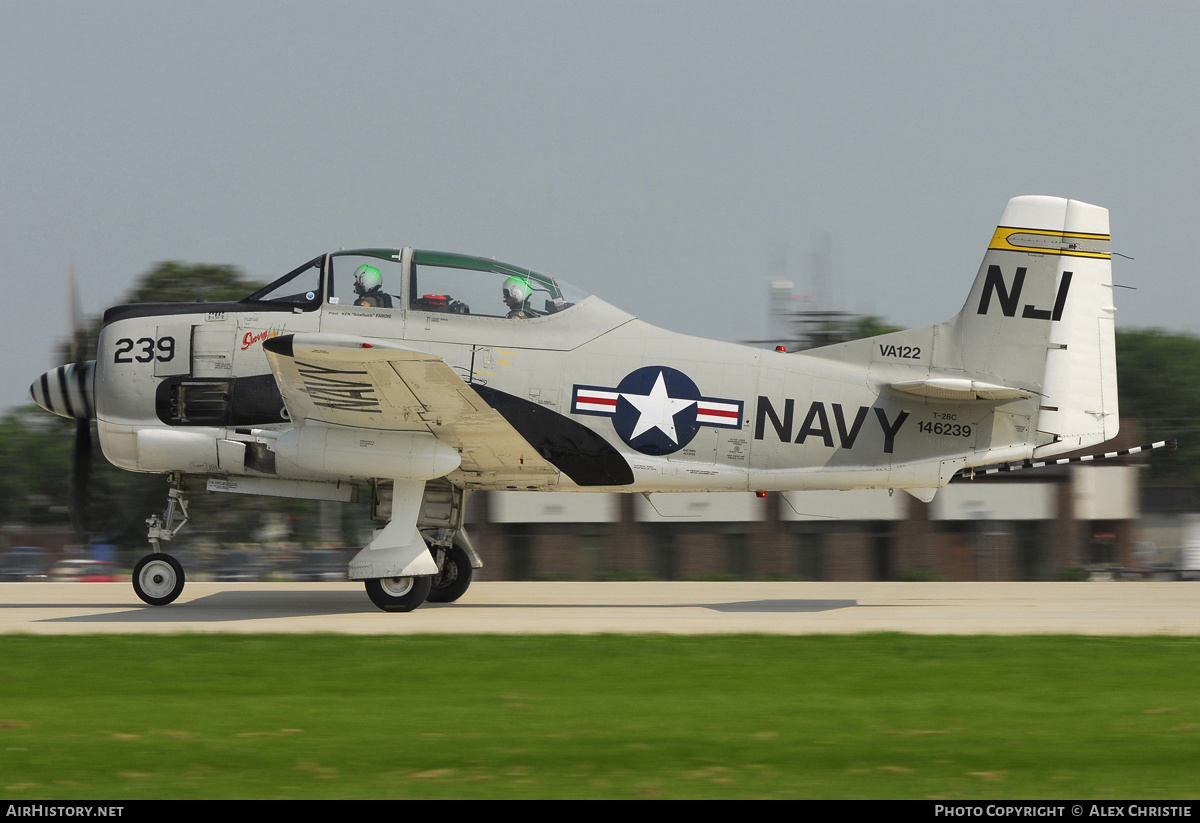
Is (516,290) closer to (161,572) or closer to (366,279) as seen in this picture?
(366,279)

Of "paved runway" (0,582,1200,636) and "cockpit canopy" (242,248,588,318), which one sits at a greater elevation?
"cockpit canopy" (242,248,588,318)

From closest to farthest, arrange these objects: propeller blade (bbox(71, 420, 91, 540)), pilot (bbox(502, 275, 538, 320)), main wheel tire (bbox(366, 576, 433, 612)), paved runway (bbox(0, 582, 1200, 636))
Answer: paved runway (bbox(0, 582, 1200, 636)) < main wheel tire (bbox(366, 576, 433, 612)) < pilot (bbox(502, 275, 538, 320)) < propeller blade (bbox(71, 420, 91, 540))

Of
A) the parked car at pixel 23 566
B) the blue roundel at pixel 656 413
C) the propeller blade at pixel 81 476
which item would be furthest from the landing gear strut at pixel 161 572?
the parked car at pixel 23 566

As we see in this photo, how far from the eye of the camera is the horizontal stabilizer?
11.7 meters

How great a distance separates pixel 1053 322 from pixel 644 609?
535 cm

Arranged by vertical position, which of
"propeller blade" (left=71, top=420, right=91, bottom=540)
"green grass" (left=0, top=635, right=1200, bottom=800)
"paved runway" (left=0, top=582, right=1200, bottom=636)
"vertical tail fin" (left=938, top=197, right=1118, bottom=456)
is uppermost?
"vertical tail fin" (left=938, top=197, right=1118, bottom=456)

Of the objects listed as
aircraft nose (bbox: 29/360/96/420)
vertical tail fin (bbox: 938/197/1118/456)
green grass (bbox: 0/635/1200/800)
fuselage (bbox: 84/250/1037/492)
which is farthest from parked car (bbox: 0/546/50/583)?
vertical tail fin (bbox: 938/197/1118/456)

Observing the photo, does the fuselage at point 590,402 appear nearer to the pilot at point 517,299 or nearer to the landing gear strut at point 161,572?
the pilot at point 517,299

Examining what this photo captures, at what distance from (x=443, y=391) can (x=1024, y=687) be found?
5849 mm

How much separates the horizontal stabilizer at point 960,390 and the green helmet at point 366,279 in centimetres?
554

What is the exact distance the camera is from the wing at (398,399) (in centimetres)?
1018

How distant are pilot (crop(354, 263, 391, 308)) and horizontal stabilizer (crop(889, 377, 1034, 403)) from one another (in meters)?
5.44

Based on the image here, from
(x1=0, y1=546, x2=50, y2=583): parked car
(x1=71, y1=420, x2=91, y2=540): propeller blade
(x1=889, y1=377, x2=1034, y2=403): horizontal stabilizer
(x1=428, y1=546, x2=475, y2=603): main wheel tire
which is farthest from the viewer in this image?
(x1=0, y1=546, x2=50, y2=583): parked car

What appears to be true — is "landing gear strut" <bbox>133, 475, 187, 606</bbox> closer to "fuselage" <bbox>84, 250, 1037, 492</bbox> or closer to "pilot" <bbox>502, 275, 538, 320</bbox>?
"fuselage" <bbox>84, 250, 1037, 492</bbox>
